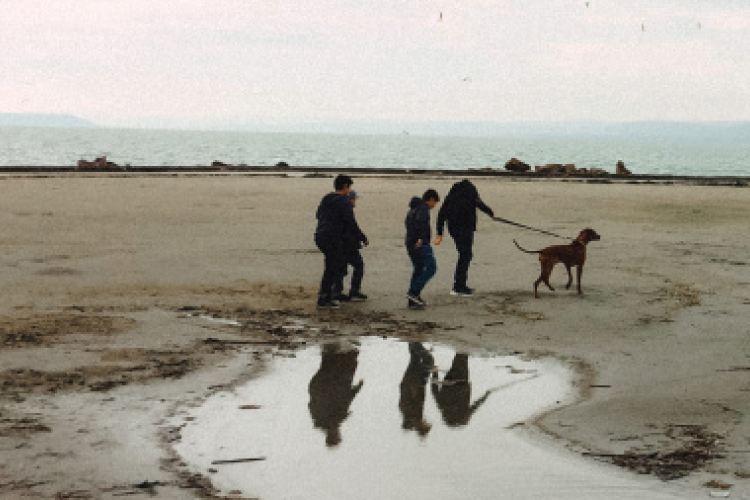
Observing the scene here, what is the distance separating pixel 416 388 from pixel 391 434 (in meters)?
1.43

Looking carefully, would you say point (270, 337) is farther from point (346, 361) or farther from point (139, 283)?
point (139, 283)

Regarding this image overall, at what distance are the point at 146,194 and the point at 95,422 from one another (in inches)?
1003

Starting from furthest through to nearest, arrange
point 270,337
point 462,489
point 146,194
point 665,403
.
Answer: point 146,194
point 270,337
point 665,403
point 462,489

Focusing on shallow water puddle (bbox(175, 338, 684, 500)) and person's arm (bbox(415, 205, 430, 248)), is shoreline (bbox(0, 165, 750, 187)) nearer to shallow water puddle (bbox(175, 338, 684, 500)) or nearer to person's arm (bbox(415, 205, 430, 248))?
person's arm (bbox(415, 205, 430, 248))

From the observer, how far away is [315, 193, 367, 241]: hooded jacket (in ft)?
41.4

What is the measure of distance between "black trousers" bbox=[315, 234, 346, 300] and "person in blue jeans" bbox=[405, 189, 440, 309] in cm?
89

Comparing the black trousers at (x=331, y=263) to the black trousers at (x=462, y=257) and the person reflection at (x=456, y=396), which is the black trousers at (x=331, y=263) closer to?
the black trousers at (x=462, y=257)

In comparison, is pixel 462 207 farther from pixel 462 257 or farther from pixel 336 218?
pixel 336 218

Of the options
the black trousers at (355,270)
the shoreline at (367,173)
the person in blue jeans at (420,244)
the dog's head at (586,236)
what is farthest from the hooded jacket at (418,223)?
the shoreline at (367,173)

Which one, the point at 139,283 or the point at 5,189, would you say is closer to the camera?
the point at 139,283

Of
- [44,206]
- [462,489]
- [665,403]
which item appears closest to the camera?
[462,489]

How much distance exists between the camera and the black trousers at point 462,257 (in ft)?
44.1

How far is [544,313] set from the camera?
40.3 feet

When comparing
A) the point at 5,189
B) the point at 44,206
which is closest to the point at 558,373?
the point at 44,206
